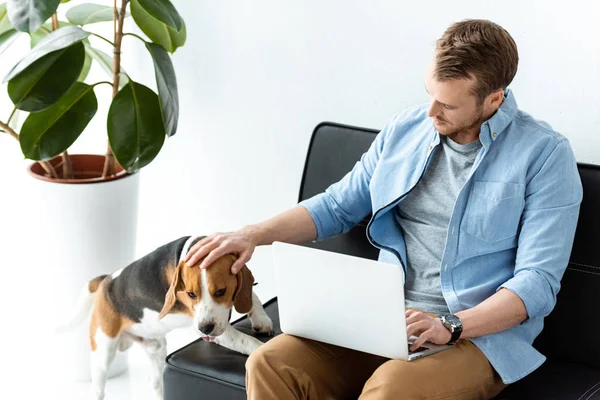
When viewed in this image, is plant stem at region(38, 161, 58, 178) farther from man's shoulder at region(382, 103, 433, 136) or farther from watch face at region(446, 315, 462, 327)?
watch face at region(446, 315, 462, 327)

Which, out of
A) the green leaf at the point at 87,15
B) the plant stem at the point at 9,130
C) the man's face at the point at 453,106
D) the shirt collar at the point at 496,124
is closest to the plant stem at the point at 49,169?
the plant stem at the point at 9,130

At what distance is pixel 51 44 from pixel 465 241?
3.89ft

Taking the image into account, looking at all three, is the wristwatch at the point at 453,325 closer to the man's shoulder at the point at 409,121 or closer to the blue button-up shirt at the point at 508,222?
the blue button-up shirt at the point at 508,222

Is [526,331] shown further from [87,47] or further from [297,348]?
[87,47]

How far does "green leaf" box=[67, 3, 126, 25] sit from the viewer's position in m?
2.69

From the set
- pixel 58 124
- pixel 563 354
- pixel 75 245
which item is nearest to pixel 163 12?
pixel 58 124

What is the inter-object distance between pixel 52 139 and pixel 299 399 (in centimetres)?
107

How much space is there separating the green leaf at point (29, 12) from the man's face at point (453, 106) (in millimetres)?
952

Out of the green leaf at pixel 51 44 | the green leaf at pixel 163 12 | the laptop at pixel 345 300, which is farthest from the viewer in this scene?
the green leaf at pixel 163 12

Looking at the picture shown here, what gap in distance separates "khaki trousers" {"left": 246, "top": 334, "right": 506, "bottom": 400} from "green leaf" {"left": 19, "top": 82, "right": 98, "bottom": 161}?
930 mm

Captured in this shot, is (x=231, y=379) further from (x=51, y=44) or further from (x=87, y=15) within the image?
(x=87, y=15)

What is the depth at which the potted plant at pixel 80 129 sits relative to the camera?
2299mm

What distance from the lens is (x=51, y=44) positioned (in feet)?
7.55

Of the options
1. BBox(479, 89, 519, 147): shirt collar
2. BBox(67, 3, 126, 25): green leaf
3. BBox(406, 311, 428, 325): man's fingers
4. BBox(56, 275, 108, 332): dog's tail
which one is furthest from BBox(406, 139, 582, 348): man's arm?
BBox(67, 3, 126, 25): green leaf
